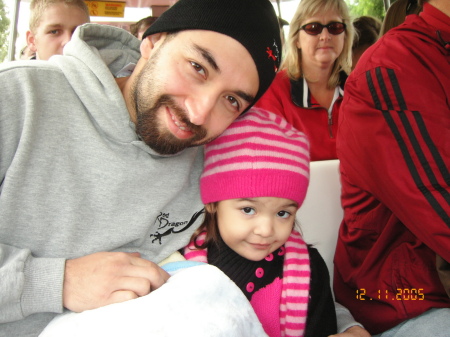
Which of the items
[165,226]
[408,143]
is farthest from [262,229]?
[408,143]

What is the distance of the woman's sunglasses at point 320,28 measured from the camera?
9.96ft

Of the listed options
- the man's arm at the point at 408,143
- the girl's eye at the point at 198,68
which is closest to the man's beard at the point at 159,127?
the girl's eye at the point at 198,68

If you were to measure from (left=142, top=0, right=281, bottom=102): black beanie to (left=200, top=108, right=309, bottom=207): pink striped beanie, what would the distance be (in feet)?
0.57

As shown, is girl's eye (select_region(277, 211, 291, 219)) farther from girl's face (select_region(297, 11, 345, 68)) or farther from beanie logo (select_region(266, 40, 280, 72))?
girl's face (select_region(297, 11, 345, 68))

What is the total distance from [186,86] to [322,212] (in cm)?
100

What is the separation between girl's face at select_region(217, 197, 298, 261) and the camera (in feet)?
4.67

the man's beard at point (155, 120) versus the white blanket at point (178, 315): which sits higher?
the man's beard at point (155, 120)

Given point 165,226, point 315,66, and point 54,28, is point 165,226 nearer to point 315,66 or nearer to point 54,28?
point 54,28

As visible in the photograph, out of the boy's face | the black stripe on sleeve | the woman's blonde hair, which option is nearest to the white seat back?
the black stripe on sleeve

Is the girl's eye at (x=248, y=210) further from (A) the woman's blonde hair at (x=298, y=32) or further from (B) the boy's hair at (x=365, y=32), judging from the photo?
(B) the boy's hair at (x=365, y=32)

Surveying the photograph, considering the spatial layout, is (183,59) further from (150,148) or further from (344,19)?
(344,19)

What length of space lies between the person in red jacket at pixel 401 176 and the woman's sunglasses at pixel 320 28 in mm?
1515

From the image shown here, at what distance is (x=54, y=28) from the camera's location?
2742mm

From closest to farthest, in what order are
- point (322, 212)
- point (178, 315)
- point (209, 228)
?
point (178, 315) < point (209, 228) < point (322, 212)
